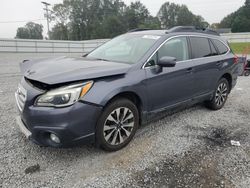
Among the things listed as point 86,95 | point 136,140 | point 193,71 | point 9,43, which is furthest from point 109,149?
point 9,43

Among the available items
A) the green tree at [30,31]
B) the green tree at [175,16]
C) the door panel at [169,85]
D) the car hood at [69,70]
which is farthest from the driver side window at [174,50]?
the green tree at [175,16]

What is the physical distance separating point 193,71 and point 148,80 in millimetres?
1206

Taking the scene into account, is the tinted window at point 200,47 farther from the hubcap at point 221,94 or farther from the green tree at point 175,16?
the green tree at point 175,16

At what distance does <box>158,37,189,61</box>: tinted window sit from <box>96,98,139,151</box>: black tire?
101 cm

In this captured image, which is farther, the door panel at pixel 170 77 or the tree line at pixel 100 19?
the tree line at pixel 100 19

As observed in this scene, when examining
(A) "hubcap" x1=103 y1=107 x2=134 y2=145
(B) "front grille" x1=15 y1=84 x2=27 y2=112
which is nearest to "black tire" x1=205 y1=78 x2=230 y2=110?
(A) "hubcap" x1=103 y1=107 x2=134 y2=145

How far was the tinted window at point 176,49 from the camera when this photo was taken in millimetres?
3914

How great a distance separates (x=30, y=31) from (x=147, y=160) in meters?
92.6

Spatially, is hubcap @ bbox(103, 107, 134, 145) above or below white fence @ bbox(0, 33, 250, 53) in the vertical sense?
below

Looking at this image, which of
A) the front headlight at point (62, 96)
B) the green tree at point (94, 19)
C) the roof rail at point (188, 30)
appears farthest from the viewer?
the green tree at point (94, 19)

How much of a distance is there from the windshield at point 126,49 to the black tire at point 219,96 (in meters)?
2.08

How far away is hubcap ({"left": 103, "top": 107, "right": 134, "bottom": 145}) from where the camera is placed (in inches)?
128

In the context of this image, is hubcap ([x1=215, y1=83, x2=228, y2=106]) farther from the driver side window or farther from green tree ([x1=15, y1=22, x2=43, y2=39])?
green tree ([x1=15, y1=22, x2=43, y2=39])

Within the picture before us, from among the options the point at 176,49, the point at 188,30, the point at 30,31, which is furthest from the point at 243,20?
the point at 176,49
